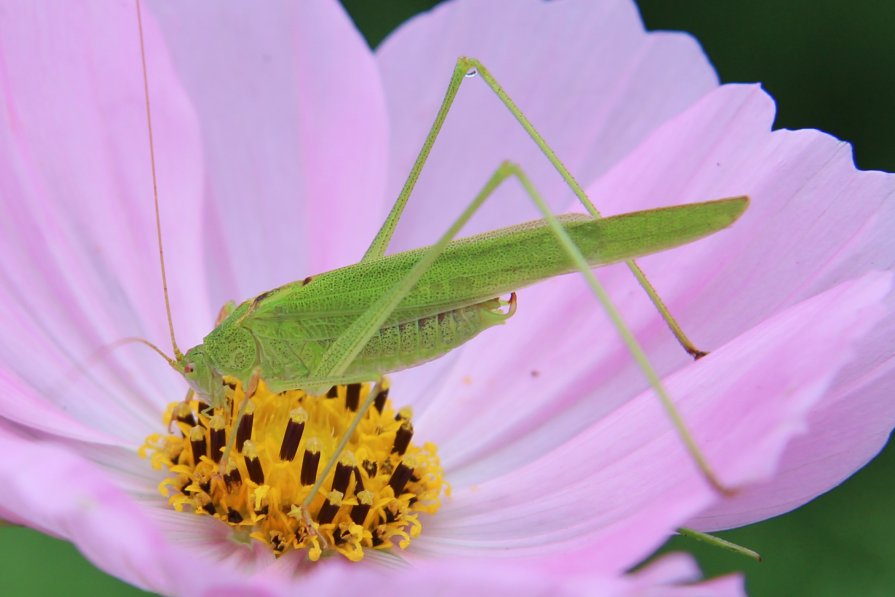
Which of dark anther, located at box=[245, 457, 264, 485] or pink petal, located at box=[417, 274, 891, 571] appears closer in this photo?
pink petal, located at box=[417, 274, 891, 571]

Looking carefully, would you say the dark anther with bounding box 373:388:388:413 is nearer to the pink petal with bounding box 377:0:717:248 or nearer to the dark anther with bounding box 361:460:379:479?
the dark anther with bounding box 361:460:379:479

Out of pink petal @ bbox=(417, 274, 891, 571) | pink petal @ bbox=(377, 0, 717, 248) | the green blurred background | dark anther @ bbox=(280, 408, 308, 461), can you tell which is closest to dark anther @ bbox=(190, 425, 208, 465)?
dark anther @ bbox=(280, 408, 308, 461)

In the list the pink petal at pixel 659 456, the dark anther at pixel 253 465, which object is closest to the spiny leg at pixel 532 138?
the pink petal at pixel 659 456

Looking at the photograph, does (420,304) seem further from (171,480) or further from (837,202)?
(837,202)

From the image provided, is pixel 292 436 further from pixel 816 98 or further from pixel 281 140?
pixel 816 98

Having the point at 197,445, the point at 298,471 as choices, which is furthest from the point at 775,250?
the point at 197,445

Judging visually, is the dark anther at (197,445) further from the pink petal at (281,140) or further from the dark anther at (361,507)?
the pink petal at (281,140)
